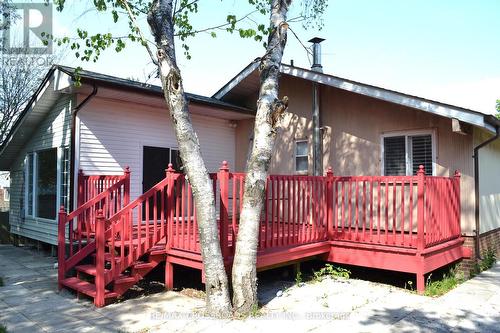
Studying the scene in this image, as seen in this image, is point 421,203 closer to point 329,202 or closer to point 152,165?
point 329,202

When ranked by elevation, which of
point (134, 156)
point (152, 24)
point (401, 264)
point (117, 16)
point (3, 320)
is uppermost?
point (117, 16)

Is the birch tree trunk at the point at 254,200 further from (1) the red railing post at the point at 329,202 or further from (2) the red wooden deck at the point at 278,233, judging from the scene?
(1) the red railing post at the point at 329,202

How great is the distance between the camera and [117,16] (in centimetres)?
602

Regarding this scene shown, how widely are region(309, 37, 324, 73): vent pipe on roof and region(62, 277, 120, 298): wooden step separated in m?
6.86

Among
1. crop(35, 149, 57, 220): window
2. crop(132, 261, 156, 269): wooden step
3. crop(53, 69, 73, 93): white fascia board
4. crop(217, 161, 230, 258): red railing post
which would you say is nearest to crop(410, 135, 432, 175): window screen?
crop(217, 161, 230, 258): red railing post

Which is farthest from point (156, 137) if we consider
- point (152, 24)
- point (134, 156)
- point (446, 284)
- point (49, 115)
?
point (446, 284)

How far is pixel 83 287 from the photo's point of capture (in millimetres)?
5734

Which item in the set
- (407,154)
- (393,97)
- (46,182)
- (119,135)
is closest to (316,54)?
(393,97)

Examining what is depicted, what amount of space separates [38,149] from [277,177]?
660 cm

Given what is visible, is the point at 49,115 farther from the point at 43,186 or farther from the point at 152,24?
the point at 152,24

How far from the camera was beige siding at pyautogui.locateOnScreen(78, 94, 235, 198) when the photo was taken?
7867mm

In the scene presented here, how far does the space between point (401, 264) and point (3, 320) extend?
5434 millimetres

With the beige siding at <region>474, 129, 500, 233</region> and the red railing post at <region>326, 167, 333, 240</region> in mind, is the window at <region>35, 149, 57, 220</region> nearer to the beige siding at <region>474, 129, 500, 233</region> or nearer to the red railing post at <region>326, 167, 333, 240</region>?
the red railing post at <region>326, 167, 333, 240</region>

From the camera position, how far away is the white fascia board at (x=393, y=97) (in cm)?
627
